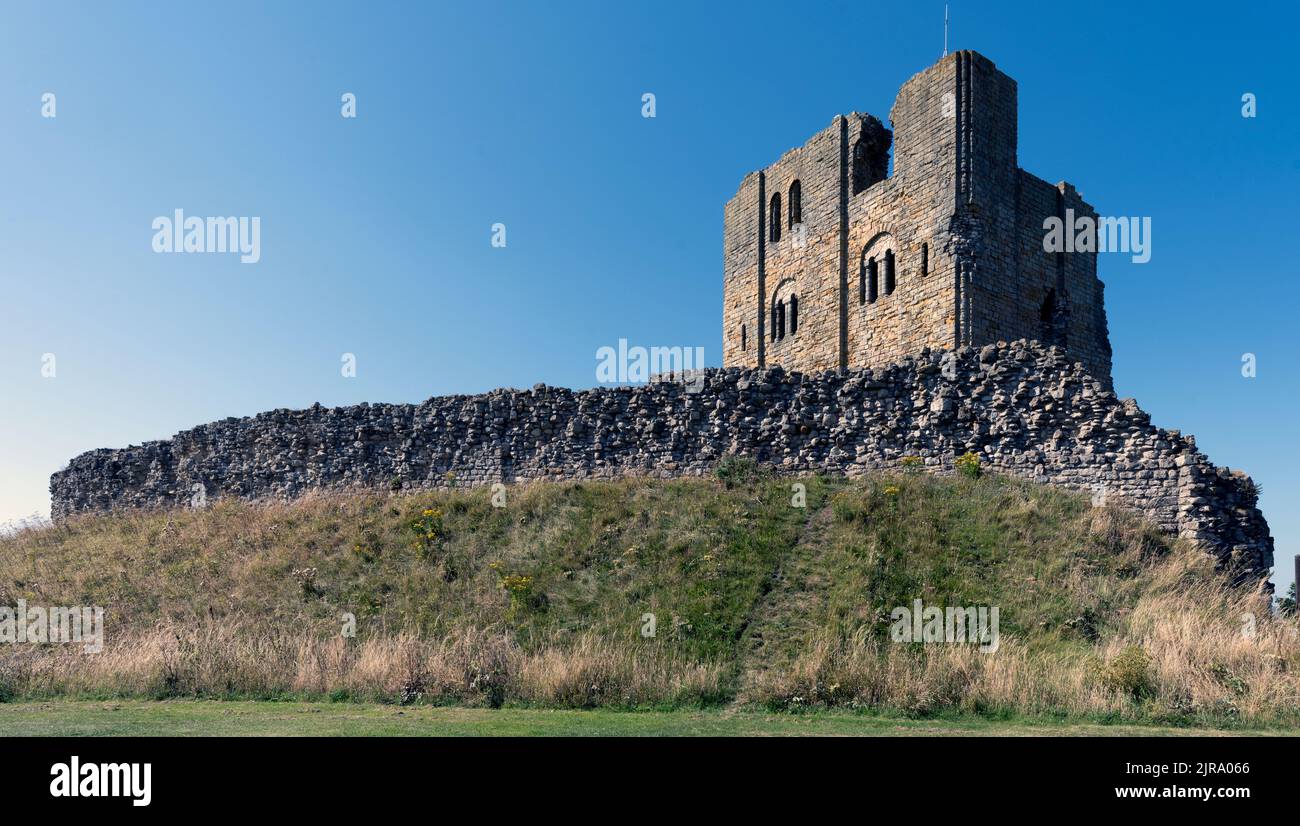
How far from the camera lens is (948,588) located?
12.6m

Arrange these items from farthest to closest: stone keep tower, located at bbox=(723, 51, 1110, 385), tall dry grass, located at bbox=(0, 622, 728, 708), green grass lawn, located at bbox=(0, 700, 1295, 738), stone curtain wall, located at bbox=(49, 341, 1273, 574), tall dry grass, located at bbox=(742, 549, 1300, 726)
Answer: stone keep tower, located at bbox=(723, 51, 1110, 385), stone curtain wall, located at bbox=(49, 341, 1273, 574), tall dry grass, located at bbox=(0, 622, 728, 708), tall dry grass, located at bbox=(742, 549, 1300, 726), green grass lawn, located at bbox=(0, 700, 1295, 738)

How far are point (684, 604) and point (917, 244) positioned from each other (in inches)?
614

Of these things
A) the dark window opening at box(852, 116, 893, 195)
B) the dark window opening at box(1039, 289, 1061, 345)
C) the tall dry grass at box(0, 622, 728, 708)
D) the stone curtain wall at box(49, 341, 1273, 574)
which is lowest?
the tall dry grass at box(0, 622, 728, 708)

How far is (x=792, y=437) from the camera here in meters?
17.8

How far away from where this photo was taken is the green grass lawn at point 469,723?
7820mm

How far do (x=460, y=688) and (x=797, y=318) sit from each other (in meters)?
21.5

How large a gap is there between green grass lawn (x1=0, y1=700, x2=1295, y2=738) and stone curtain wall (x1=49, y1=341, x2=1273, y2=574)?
792 cm

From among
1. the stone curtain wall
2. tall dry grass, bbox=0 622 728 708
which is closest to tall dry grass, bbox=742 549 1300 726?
tall dry grass, bbox=0 622 728 708

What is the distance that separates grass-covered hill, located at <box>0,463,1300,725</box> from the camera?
377 inches

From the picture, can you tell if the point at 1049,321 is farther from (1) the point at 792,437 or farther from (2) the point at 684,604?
(2) the point at 684,604

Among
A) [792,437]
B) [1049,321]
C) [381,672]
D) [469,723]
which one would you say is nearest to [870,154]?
[1049,321]

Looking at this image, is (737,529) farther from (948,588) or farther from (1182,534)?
(1182,534)

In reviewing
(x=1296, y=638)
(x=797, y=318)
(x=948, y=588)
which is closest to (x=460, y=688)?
(x=948, y=588)

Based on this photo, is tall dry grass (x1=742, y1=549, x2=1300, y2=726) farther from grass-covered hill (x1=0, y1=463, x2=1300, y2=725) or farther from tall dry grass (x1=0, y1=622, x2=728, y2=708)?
tall dry grass (x1=0, y1=622, x2=728, y2=708)
